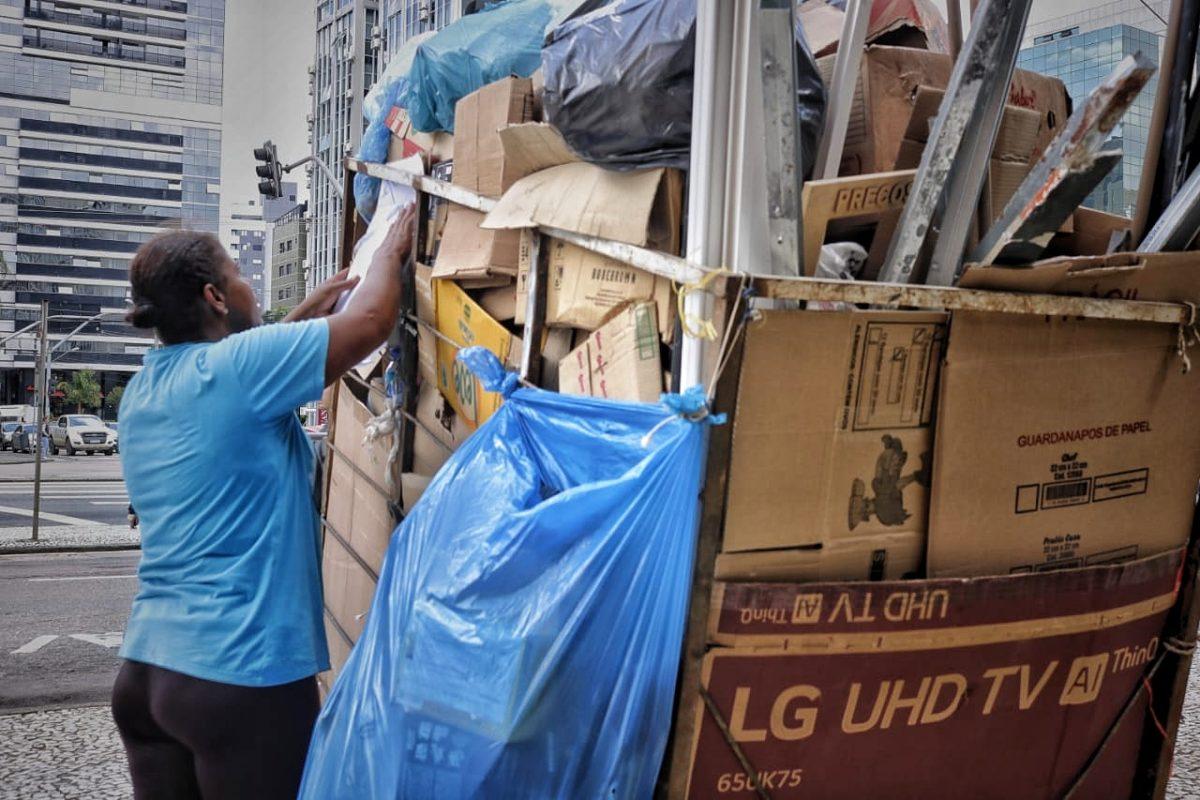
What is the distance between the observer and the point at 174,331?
2082mm

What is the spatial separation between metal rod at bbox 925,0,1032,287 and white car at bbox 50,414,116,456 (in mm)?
37799

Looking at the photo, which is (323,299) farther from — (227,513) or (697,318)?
(697,318)

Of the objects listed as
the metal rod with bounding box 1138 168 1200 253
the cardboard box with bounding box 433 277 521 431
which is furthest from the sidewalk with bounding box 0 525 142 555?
the metal rod with bounding box 1138 168 1200 253

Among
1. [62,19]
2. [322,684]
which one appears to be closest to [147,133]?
[62,19]

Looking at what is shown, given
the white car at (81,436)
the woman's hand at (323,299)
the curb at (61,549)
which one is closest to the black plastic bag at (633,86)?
the woman's hand at (323,299)

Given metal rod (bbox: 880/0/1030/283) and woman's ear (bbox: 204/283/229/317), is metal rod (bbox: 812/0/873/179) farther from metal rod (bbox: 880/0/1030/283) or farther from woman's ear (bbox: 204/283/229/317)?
woman's ear (bbox: 204/283/229/317)

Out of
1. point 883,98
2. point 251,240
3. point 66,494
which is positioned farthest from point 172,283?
point 251,240

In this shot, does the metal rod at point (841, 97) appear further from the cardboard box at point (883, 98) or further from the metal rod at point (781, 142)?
the metal rod at point (781, 142)

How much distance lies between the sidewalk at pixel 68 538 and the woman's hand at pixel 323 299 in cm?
1111

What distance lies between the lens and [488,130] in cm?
242

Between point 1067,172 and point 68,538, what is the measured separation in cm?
1368

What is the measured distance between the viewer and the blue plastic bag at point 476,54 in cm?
272

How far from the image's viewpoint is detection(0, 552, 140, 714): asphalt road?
545 cm

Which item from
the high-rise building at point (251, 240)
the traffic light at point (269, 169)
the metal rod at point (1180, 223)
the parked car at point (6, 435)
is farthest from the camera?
the high-rise building at point (251, 240)
